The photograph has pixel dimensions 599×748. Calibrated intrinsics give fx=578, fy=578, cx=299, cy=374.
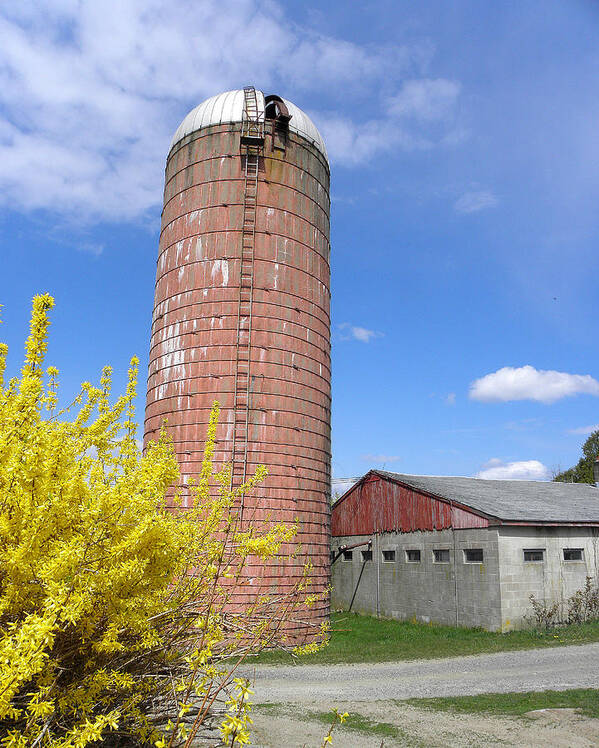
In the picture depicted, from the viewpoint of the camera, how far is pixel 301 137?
19938 mm

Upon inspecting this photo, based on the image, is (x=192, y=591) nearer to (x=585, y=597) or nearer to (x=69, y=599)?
(x=69, y=599)

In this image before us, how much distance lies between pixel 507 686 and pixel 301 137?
17195 mm

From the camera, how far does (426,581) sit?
22281 millimetres

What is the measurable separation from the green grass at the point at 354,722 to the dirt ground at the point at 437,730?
2 centimetres

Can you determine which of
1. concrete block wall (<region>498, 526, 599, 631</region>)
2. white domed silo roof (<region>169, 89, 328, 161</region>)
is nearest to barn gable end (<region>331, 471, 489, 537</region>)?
concrete block wall (<region>498, 526, 599, 631</region>)

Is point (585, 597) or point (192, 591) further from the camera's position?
point (585, 597)

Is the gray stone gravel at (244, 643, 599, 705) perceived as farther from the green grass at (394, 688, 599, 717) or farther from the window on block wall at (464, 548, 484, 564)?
the window on block wall at (464, 548, 484, 564)

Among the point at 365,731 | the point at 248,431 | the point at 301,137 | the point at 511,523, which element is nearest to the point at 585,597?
the point at 511,523

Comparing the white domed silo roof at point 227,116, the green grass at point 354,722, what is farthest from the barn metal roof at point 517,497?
the white domed silo roof at point 227,116

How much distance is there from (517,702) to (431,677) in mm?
3040

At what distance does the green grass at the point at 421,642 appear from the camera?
626 inches

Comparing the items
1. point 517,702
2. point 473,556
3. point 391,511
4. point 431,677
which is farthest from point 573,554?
point 517,702

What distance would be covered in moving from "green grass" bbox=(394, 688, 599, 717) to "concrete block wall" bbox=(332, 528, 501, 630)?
8183mm

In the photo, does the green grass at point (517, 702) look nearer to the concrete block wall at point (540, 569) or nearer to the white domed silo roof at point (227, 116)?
the concrete block wall at point (540, 569)
